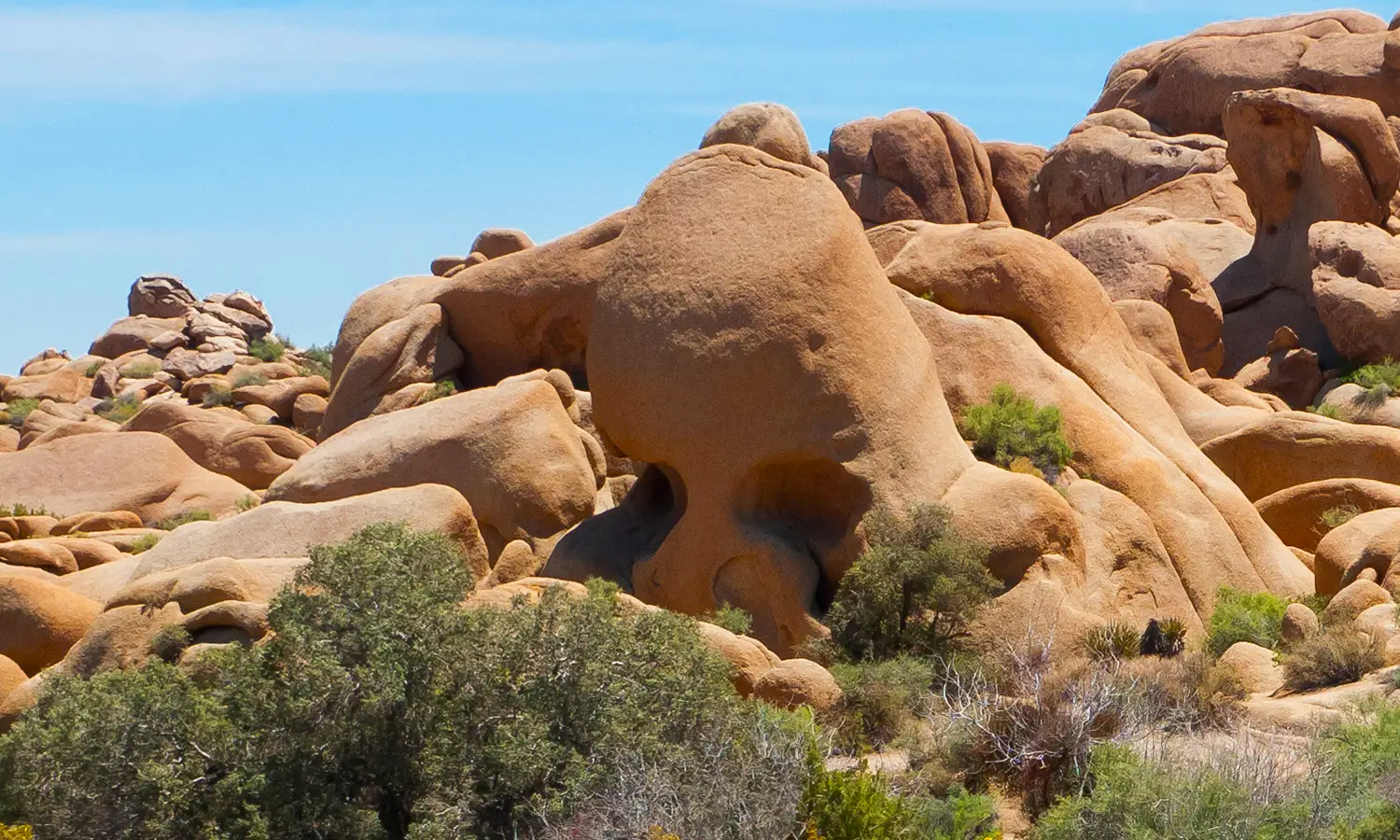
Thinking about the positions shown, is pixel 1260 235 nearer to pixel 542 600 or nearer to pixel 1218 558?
pixel 1218 558

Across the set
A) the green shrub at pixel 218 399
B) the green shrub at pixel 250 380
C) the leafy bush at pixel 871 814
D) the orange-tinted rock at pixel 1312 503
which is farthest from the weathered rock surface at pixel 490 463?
the green shrub at pixel 250 380

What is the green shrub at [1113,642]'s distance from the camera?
16.8 m

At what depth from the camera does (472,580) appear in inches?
494

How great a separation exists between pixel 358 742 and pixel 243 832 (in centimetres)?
88

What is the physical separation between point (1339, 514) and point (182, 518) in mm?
17579

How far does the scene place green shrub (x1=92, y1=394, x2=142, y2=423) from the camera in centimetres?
4384

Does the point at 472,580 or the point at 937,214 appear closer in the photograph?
the point at 472,580

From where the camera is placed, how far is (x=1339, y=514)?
2256 cm

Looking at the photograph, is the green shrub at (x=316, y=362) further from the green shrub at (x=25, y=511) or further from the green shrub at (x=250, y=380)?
the green shrub at (x=25, y=511)

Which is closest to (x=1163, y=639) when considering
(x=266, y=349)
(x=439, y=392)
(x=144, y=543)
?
(x=439, y=392)

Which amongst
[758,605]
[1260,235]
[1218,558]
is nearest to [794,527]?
[758,605]

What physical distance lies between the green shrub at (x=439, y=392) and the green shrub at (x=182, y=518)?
529cm

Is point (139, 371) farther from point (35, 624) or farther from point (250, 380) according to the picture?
point (35, 624)

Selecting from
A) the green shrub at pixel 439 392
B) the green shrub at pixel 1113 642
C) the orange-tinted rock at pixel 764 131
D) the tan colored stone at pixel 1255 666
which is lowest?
the green shrub at pixel 1113 642
